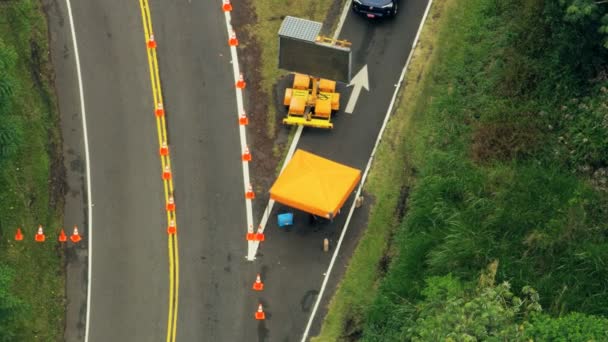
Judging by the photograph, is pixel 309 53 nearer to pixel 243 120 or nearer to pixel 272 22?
pixel 243 120

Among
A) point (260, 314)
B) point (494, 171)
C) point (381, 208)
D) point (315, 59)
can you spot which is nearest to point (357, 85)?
point (315, 59)

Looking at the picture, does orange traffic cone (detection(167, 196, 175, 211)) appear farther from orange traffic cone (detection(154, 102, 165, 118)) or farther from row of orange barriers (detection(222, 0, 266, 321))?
orange traffic cone (detection(154, 102, 165, 118))

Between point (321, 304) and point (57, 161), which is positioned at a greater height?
point (57, 161)

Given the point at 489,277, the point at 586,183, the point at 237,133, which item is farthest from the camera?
the point at 237,133

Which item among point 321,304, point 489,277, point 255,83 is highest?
point 255,83

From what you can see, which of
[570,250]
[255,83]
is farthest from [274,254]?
[570,250]

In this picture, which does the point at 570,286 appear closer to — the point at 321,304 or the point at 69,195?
the point at 321,304
